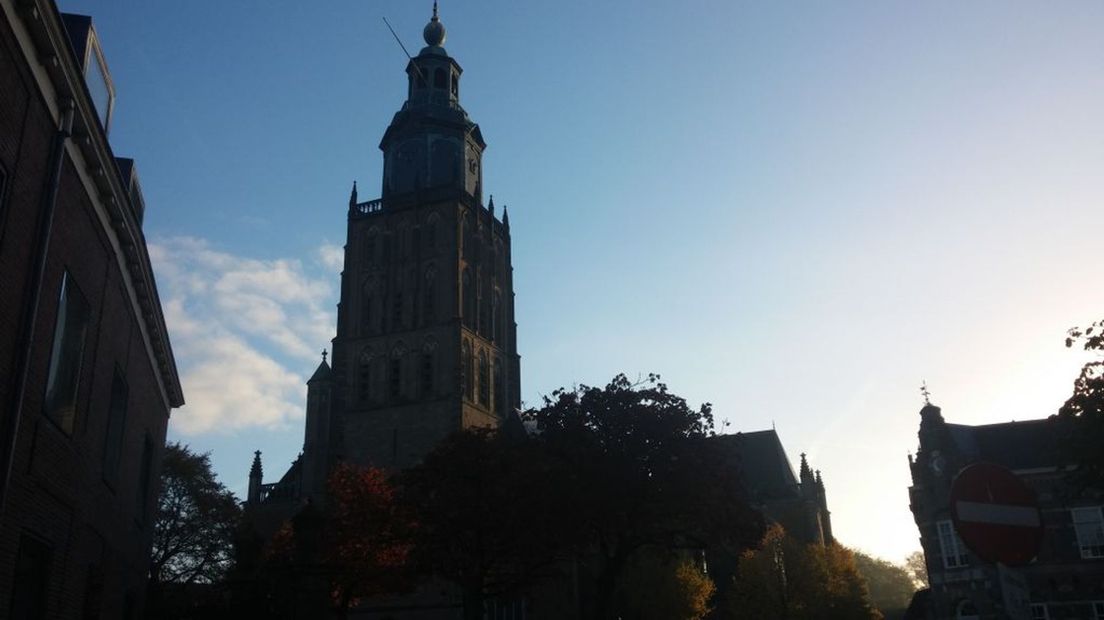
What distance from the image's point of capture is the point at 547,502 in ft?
96.8

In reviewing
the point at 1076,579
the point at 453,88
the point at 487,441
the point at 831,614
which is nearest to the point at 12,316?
the point at 487,441

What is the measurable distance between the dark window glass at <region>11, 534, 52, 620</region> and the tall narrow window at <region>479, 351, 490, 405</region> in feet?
141

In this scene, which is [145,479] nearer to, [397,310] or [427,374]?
[427,374]

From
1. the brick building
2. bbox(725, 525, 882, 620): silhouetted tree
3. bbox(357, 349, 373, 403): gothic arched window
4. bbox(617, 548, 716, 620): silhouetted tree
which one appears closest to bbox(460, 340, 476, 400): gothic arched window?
bbox(357, 349, 373, 403): gothic arched window

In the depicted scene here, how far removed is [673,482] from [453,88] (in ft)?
136

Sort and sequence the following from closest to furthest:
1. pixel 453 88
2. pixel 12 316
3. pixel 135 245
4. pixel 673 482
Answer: pixel 12 316, pixel 135 245, pixel 673 482, pixel 453 88

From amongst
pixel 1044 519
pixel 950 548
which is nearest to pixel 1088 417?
pixel 1044 519

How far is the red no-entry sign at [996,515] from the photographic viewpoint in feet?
16.3

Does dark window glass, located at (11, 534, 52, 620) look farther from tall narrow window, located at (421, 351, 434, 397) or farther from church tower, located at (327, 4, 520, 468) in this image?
tall narrow window, located at (421, 351, 434, 397)

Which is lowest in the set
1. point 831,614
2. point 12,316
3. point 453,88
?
point 831,614

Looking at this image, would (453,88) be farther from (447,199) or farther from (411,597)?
(411,597)

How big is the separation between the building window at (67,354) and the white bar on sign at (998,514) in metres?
11.5

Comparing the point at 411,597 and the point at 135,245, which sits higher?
the point at 135,245

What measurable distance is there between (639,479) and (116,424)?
57.1ft
